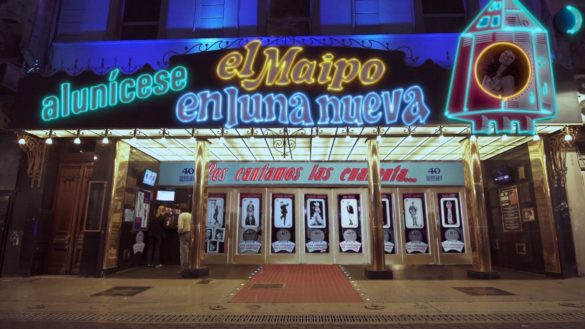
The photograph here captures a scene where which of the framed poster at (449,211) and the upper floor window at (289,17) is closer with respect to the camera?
the upper floor window at (289,17)

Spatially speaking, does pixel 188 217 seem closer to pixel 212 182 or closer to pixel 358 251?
pixel 212 182

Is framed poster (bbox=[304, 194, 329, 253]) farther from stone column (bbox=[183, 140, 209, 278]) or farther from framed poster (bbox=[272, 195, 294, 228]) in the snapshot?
stone column (bbox=[183, 140, 209, 278])

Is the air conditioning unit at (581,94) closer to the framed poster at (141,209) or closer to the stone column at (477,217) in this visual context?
the stone column at (477,217)

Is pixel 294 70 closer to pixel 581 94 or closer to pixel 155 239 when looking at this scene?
pixel 155 239

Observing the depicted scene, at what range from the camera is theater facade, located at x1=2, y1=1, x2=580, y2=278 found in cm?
869

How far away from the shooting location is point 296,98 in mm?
8781

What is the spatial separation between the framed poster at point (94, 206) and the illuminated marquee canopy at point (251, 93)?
73.1 inches

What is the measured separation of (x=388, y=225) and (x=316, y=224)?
2.62m

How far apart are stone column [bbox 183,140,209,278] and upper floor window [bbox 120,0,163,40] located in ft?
16.7

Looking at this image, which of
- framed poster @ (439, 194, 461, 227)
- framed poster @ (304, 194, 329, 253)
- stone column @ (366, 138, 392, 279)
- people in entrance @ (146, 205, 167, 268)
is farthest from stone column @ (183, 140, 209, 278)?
framed poster @ (439, 194, 461, 227)

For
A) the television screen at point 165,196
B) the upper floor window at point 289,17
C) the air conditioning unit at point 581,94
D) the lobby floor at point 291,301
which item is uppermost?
the upper floor window at point 289,17

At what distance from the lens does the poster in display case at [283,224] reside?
12359 mm

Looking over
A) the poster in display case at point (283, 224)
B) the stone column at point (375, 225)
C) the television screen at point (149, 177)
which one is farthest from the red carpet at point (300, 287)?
the television screen at point (149, 177)

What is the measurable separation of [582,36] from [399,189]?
7.12 meters
